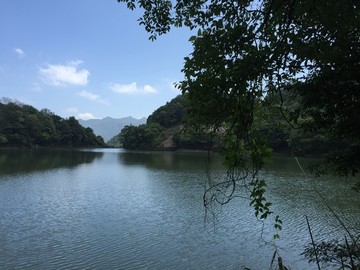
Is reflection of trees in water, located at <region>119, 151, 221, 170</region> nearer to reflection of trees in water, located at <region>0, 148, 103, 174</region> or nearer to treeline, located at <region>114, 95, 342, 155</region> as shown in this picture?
treeline, located at <region>114, 95, 342, 155</region>

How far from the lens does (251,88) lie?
260 cm

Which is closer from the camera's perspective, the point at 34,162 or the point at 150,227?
the point at 150,227

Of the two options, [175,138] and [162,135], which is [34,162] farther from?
[162,135]

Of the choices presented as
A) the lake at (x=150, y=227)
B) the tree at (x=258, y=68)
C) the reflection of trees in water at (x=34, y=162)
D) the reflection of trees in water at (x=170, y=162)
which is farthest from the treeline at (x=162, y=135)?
the tree at (x=258, y=68)

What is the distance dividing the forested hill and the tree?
264ft

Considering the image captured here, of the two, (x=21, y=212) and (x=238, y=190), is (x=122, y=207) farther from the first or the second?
(x=238, y=190)

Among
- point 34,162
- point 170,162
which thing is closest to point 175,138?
point 170,162

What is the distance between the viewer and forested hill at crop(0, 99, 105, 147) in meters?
80.2

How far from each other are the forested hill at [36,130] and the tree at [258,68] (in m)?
80.6

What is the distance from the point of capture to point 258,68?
8.21ft

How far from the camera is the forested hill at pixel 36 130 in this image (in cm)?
8025

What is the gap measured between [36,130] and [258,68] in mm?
91874

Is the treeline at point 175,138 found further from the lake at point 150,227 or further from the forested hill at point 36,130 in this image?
the lake at point 150,227

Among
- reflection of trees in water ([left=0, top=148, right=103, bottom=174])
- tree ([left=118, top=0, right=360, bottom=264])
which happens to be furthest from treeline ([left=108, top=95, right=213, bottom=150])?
tree ([left=118, top=0, right=360, bottom=264])
